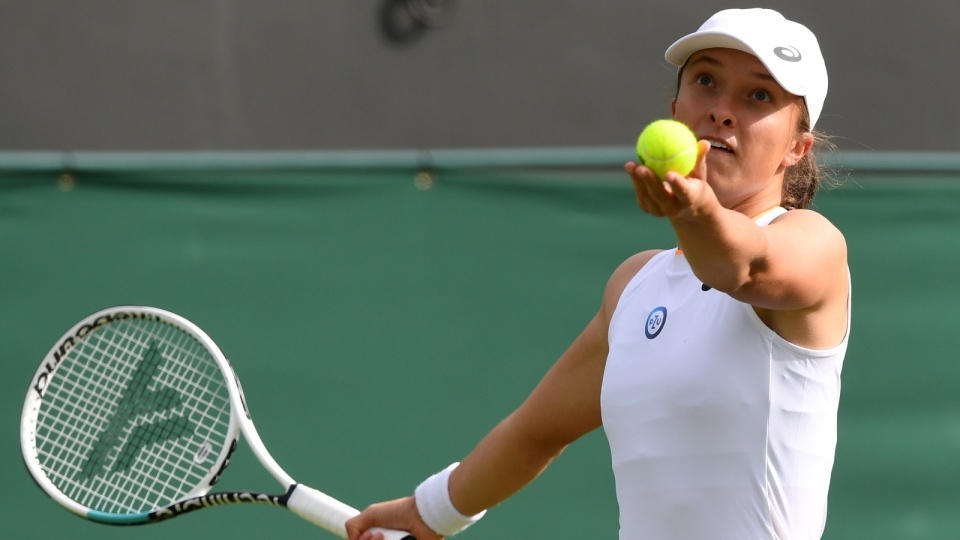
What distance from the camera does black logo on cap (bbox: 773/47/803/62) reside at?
6.50ft

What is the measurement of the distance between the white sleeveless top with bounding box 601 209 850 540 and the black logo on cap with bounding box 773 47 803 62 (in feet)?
0.72

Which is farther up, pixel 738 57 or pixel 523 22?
pixel 523 22

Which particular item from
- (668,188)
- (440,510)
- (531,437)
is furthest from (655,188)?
(440,510)

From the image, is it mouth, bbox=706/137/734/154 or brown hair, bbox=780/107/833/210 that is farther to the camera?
brown hair, bbox=780/107/833/210

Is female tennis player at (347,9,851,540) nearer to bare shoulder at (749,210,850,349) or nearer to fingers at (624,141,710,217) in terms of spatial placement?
bare shoulder at (749,210,850,349)

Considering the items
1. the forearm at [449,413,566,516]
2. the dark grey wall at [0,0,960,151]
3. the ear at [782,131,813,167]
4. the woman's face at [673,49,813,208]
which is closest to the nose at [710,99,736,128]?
the woman's face at [673,49,813,208]

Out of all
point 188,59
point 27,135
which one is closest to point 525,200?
point 188,59

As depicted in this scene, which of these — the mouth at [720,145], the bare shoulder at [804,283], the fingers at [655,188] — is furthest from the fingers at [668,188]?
the mouth at [720,145]

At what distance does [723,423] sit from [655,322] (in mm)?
197

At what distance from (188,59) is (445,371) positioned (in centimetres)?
105

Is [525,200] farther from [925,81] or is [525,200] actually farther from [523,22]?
[925,81]

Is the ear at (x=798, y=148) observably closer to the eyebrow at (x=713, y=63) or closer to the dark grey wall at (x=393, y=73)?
the eyebrow at (x=713, y=63)

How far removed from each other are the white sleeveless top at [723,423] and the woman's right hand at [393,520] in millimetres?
642

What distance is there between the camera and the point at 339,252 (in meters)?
3.79
